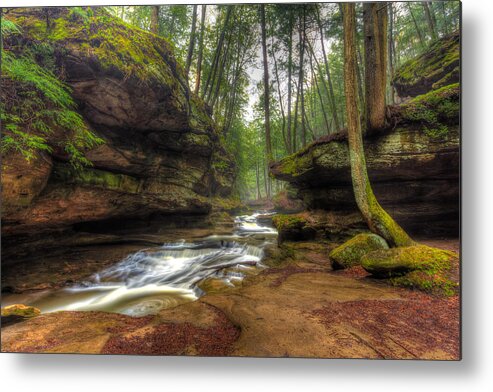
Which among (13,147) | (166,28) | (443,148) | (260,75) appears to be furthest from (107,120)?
(443,148)

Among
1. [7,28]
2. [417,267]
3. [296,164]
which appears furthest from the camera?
[296,164]

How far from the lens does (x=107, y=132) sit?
491cm

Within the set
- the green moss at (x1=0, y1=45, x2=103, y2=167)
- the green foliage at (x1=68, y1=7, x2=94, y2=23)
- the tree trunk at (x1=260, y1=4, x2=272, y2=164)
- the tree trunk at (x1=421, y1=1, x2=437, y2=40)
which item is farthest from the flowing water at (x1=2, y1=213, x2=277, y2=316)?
the tree trunk at (x1=421, y1=1, x2=437, y2=40)

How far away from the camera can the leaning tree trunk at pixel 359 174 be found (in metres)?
3.72

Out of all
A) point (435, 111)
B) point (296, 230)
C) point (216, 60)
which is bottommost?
point (296, 230)

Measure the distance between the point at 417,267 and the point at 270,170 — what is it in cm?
542

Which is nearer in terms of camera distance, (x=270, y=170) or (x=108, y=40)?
(x=108, y=40)

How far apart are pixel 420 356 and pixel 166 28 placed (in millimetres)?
6347

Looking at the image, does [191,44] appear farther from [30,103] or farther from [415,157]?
[415,157]

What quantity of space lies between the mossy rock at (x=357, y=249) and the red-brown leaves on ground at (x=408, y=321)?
127 centimetres

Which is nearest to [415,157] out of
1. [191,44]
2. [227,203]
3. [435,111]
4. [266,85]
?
[435,111]

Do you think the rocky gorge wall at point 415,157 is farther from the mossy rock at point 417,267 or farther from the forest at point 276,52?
the forest at point 276,52

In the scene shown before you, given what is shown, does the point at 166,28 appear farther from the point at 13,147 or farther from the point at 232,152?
the point at 232,152

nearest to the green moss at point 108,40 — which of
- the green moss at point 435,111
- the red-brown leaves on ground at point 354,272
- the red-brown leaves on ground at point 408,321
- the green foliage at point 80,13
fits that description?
the green foliage at point 80,13
